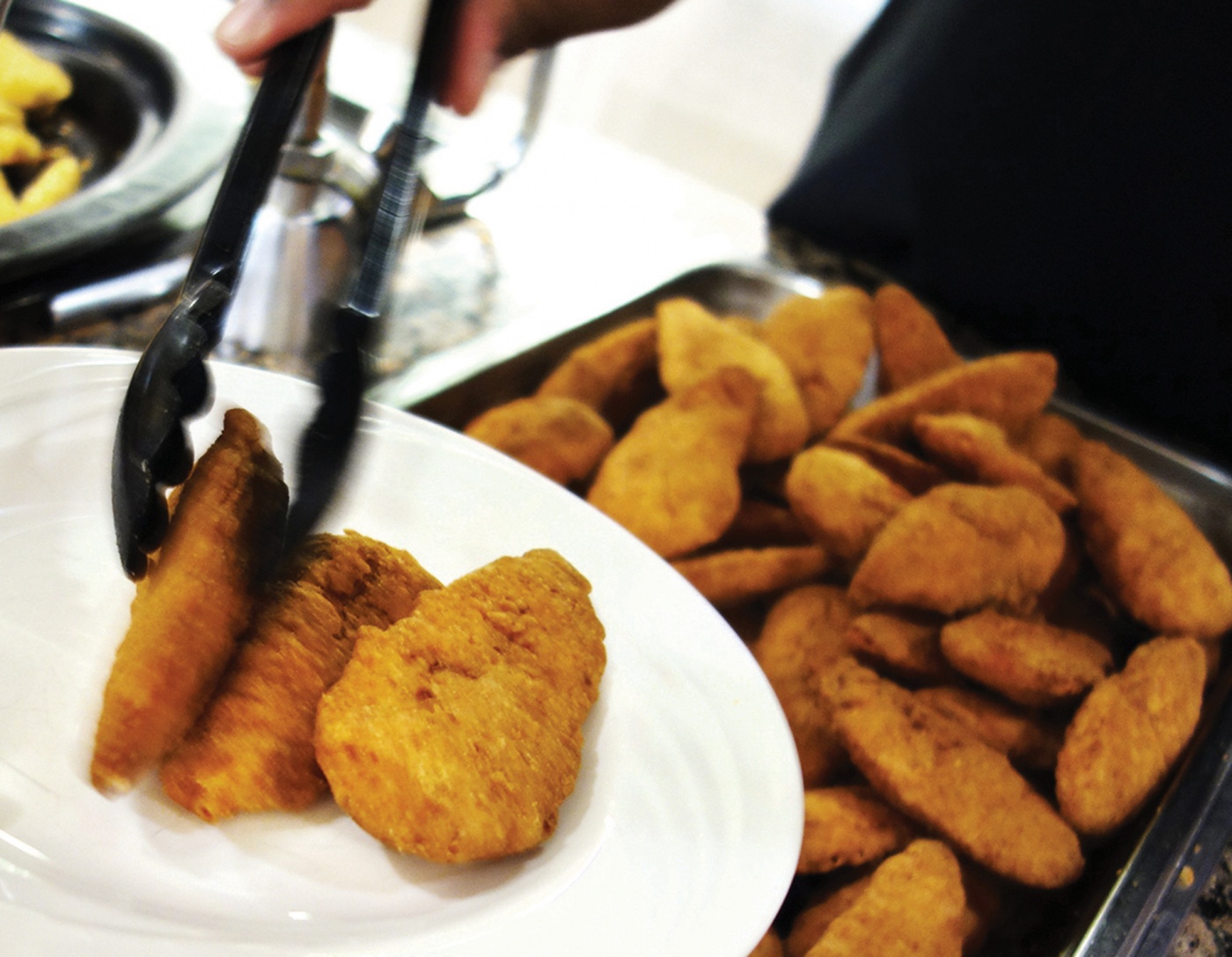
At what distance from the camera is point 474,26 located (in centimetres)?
100

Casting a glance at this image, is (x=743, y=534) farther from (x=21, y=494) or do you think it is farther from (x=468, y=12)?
(x=21, y=494)

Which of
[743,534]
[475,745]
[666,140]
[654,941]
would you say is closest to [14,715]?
[475,745]

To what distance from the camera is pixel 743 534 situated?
44.3 inches

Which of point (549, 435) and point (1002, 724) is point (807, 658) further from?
point (549, 435)

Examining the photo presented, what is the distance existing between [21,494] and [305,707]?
0.87 ft

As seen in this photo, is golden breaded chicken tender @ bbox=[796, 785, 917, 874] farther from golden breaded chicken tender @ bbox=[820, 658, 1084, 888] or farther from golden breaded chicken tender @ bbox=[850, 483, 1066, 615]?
golden breaded chicken tender @ bbox=[850, 483, 1066, 615]

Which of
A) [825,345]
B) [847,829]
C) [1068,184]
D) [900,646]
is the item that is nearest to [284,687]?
[847,829]

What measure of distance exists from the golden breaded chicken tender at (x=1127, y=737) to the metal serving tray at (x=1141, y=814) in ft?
0.10

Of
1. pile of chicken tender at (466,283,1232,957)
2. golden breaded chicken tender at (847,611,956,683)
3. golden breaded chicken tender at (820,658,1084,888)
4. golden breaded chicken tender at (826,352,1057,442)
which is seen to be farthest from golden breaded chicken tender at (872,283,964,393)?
golden breaded chicken tender at (820,658,1084,888)

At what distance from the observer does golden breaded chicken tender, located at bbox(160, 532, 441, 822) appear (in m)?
0.57

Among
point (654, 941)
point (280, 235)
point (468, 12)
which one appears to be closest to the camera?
point (654, 941)

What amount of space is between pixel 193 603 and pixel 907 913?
1.68 ft

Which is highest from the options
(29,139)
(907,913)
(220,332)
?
(220,332)

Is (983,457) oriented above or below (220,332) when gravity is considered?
below
